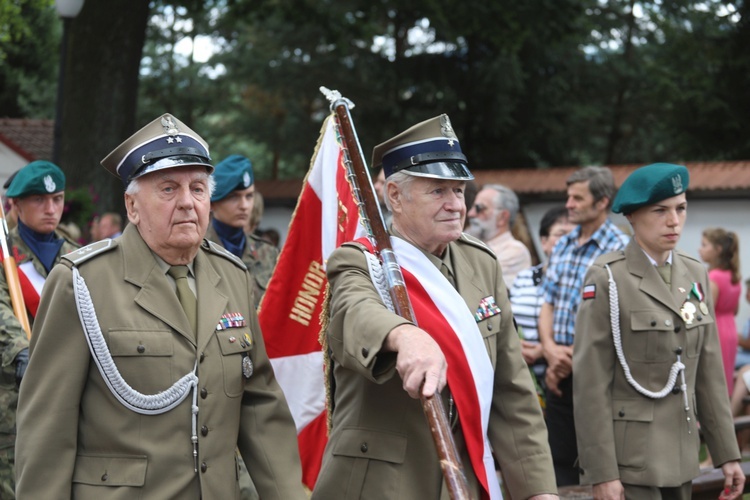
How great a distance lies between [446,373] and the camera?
3.23 metres

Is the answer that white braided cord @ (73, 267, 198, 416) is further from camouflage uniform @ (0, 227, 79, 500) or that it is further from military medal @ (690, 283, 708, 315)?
military medal @ (690, 283, 708, 315)

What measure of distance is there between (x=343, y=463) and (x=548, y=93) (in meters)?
20.3

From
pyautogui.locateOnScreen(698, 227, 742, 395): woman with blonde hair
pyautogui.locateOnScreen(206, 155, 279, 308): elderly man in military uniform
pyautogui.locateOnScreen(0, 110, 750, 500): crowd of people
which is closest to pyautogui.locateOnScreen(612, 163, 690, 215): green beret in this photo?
pyautogui.locateOnScreen(0, 110, 750, 500): crowd of people

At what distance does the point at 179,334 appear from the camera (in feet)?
10.4

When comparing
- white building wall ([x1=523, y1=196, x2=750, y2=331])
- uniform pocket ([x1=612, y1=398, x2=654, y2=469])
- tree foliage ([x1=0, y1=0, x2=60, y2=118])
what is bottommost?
uniform pocket ([x1=612, y1=398, x2=654, y2=469])

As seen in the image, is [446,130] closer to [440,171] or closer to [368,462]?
[440,171]

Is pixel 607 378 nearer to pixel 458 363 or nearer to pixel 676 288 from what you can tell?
pixel 676 288

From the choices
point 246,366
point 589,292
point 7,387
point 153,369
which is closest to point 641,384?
point 589,292

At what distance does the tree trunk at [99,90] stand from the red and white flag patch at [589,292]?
33.8 ft

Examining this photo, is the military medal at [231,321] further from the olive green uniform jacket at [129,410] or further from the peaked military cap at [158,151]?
the peaked military cap at [158,151]

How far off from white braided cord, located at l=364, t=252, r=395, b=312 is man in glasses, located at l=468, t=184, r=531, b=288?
3684mm

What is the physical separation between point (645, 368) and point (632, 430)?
0.92 feet

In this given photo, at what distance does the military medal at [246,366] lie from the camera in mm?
3328

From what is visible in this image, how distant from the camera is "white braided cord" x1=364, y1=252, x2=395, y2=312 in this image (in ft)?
10.6
